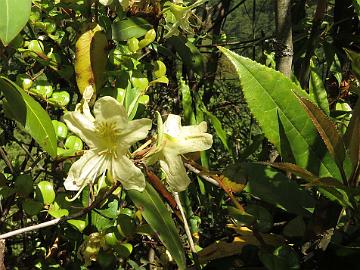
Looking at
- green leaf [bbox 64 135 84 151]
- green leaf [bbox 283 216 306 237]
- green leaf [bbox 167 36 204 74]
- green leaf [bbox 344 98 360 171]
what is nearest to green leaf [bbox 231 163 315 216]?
green leaf [bbox 283 216 306 237]

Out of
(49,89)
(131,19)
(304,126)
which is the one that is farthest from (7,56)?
(304,126)

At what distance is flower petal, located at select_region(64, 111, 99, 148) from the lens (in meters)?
0.85

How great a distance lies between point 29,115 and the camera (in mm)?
929

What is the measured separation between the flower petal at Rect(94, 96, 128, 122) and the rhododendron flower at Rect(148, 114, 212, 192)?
53 mm

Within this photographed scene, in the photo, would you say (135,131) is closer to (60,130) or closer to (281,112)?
(281,112)

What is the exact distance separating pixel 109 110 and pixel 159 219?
191mm

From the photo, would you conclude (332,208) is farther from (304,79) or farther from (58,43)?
(58,43)

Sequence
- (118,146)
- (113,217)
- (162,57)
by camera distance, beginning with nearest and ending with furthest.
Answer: (118,146) → (113,217) → (162,57)

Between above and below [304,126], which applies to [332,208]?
below

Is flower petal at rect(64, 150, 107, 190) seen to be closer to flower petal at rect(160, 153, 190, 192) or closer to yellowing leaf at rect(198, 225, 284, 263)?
flower petal at rect(160, 153, 190, 192)

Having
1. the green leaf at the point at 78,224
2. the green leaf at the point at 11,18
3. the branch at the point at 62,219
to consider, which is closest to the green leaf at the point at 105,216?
the green leaf at the point at 78,224

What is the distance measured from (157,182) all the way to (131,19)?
0.39 meters

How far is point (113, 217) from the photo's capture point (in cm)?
116

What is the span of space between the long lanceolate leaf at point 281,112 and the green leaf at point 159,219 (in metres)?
0.20
